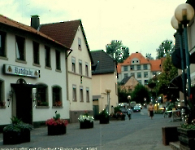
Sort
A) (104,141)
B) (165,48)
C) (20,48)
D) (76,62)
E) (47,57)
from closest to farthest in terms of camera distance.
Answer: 1. (104,141)
2. (20,48)
3. (47,57)
4. (76,62)
5. (165,48)

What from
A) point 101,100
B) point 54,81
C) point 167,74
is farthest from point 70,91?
point 167,74

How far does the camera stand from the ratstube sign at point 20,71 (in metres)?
24.1

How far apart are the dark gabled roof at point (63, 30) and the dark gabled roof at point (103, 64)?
16997mm

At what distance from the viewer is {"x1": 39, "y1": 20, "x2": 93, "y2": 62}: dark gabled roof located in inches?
1499


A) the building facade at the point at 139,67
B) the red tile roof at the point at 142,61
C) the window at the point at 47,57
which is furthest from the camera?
the building facade at the point at 139,67

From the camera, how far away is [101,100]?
5425 centimetres

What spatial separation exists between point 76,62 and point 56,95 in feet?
22.2

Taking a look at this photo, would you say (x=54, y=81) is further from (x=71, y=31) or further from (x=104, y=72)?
(x=104, y=72)

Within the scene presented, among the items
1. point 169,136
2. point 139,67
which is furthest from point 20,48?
point 139,67

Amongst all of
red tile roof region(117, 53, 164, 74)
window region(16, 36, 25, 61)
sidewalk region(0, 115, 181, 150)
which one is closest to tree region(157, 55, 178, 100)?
window region(16, 36, 25, 61)

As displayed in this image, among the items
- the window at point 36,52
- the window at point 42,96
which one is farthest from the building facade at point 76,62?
the window at point 36,52

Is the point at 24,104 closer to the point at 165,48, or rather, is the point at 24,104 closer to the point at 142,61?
the point at 165,48

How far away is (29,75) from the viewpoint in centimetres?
2705

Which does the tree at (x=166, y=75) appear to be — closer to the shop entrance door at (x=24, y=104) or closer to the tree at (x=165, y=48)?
the shop entrance door at (x=24, y=104)
